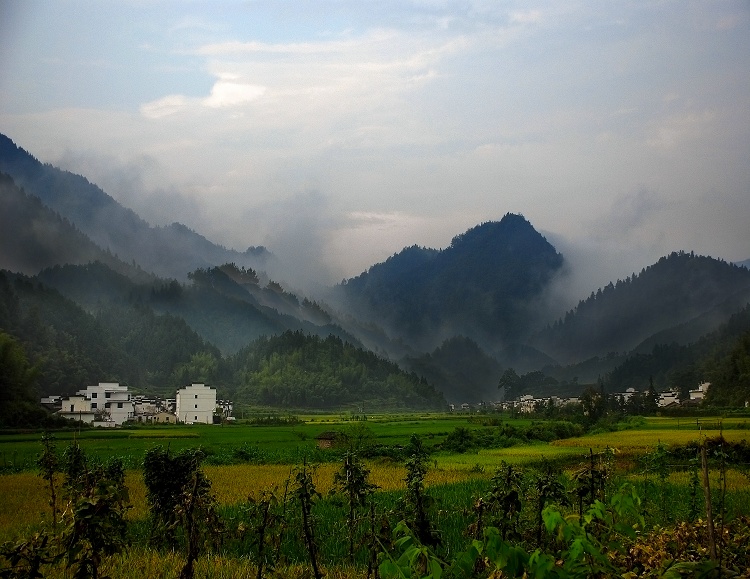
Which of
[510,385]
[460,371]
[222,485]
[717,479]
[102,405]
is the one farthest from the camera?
[460,371]

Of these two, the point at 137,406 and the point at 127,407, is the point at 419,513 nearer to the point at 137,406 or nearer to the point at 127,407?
the point at 127,407

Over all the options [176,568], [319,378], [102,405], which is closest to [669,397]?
[319,378]

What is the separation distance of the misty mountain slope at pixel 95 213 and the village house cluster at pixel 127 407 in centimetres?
10537

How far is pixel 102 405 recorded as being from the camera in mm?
51406

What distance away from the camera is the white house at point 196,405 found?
57.9 metres

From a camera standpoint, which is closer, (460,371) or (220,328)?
(220,328)

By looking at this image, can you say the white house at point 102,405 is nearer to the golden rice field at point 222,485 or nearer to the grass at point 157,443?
the grass at point 157,443

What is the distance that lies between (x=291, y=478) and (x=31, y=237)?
390 feet

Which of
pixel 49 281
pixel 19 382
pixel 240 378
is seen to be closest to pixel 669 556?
pixel 19 382

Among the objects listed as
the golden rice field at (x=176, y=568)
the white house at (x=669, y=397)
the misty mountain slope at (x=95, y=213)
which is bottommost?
the white house at (x=669, y=397)

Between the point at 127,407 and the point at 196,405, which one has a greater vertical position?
the point at 127,407

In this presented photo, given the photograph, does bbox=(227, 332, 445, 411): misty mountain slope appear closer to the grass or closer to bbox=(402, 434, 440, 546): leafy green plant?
the grass

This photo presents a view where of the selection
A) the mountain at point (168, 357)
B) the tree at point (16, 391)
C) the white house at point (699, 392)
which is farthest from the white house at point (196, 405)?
the white house at point (699, 392)

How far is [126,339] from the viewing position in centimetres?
9581
